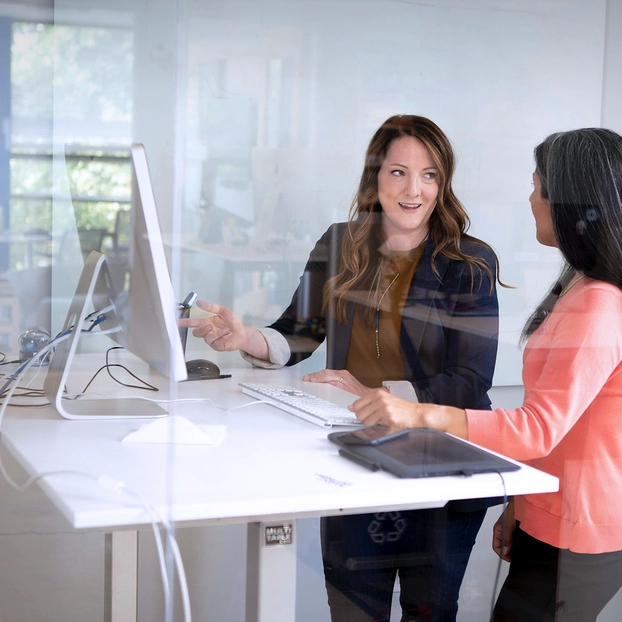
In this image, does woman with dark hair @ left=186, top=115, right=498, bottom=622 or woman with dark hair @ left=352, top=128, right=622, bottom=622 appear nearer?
woman with dark hair @ left=352, top=128, right=622, bottom=622

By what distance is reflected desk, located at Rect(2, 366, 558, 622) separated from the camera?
0.84m

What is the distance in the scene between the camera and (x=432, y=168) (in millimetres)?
1730

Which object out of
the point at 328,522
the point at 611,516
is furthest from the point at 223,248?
the point at 611,516

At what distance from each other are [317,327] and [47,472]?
39.0 inches

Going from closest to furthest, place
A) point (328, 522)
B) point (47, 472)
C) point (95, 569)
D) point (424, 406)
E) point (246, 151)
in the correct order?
point (47, 472) < point (424, 406) < point (95, 569) < point (328, 522) < point (246, 151)

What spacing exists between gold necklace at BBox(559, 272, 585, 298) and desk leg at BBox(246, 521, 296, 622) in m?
0.71

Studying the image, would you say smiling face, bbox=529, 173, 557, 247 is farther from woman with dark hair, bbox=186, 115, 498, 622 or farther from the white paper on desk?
the white paper on desk

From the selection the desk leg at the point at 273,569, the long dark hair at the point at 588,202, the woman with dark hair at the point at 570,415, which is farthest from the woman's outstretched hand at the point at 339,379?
the desk leg at the point at 273,569

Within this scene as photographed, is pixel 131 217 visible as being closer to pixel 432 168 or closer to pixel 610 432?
pixel 432 168

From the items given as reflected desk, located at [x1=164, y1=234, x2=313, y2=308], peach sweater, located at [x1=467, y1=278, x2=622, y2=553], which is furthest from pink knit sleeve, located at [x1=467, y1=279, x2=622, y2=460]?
reflected desk, located at [x1=164, y1=234, x2=313, y2=308]

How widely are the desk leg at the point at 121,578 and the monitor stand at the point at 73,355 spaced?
231 mm


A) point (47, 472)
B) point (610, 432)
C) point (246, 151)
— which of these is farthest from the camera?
point (246, 151)

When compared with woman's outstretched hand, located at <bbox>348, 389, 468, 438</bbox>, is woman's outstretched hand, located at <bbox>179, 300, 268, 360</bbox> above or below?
above

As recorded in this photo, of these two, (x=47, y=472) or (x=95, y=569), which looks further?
(x=95, y=569)
